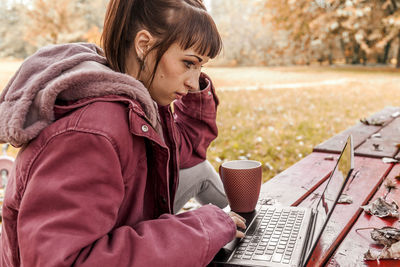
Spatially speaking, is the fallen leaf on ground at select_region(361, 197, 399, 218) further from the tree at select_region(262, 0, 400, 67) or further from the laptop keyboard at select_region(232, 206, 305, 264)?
the tree at select_region(262, 0, 400, 67)

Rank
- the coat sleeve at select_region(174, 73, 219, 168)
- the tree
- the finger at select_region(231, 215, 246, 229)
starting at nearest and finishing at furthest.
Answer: the finger at select_region(231, 215, 246, 229) < the coat sleeve at select_region(174, 73, 219, 168) < the tree

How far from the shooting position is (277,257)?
1134 millimetres

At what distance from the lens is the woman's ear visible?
1331 millimetres

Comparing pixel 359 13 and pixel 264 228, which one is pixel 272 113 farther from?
pixel 359 13

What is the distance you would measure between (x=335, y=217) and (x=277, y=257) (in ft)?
1.32

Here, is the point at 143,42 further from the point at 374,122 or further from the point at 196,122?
the point at 374,122

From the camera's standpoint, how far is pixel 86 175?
97 cm

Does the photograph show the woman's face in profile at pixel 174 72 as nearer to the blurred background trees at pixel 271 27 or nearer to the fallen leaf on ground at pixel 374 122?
the fallen leaf on ground at pixel 374 122

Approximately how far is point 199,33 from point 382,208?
0.86 metres

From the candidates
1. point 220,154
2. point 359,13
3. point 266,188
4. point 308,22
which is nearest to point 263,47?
point 308,22

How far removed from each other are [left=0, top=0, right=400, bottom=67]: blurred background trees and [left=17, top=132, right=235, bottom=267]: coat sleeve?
34.6ft

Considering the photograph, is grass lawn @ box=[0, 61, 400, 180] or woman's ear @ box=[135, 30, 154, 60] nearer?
woman's ear @ box=[135, 30, 154, 60]

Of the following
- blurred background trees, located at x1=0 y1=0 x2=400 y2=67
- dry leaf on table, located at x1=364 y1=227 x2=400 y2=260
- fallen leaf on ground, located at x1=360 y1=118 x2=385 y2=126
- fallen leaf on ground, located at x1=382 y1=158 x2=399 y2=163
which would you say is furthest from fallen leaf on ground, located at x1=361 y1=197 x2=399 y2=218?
blurred background trees, located at x1=0 y1=0 x2=400 y2=67

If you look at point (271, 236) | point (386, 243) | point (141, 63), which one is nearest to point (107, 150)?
point (141, 63)
